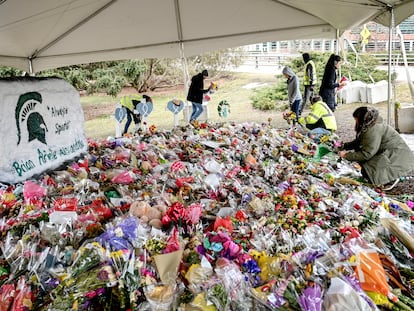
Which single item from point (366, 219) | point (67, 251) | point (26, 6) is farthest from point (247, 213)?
point (26, 6)

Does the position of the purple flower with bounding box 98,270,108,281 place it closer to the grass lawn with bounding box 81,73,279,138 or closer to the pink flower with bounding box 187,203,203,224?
the pink flower with bounding box 187,203,203,224

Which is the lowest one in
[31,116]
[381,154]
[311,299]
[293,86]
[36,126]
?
[311,299]

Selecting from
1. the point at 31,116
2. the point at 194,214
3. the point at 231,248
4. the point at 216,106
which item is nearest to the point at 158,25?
the point at 31,116

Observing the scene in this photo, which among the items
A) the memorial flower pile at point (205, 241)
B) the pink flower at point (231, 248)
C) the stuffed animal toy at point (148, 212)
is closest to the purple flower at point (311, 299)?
the memorial flower pile at point (205, 241)

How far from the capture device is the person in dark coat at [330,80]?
6318 mm

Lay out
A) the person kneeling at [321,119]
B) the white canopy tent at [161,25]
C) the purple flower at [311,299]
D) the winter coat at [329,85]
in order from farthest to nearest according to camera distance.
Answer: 1. the winter coat at [329,85]
2. the person kneeling at [321,119]
3. the white canopy tent at [161,25]
4. the purple flower at [311,299]

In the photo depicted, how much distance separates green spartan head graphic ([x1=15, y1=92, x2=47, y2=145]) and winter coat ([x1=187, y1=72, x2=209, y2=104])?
12.3ft

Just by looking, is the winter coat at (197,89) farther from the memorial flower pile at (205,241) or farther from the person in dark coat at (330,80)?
the memorial flower pile at (205,241)

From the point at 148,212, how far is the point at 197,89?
16.1ft

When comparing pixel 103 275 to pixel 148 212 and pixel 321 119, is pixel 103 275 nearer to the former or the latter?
pixel 148 212

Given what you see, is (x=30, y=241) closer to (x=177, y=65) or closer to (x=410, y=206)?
(x=410, y=206)

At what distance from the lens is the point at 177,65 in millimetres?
13586

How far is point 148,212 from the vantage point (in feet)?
8.21

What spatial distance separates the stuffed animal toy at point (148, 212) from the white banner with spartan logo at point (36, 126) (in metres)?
1.52
